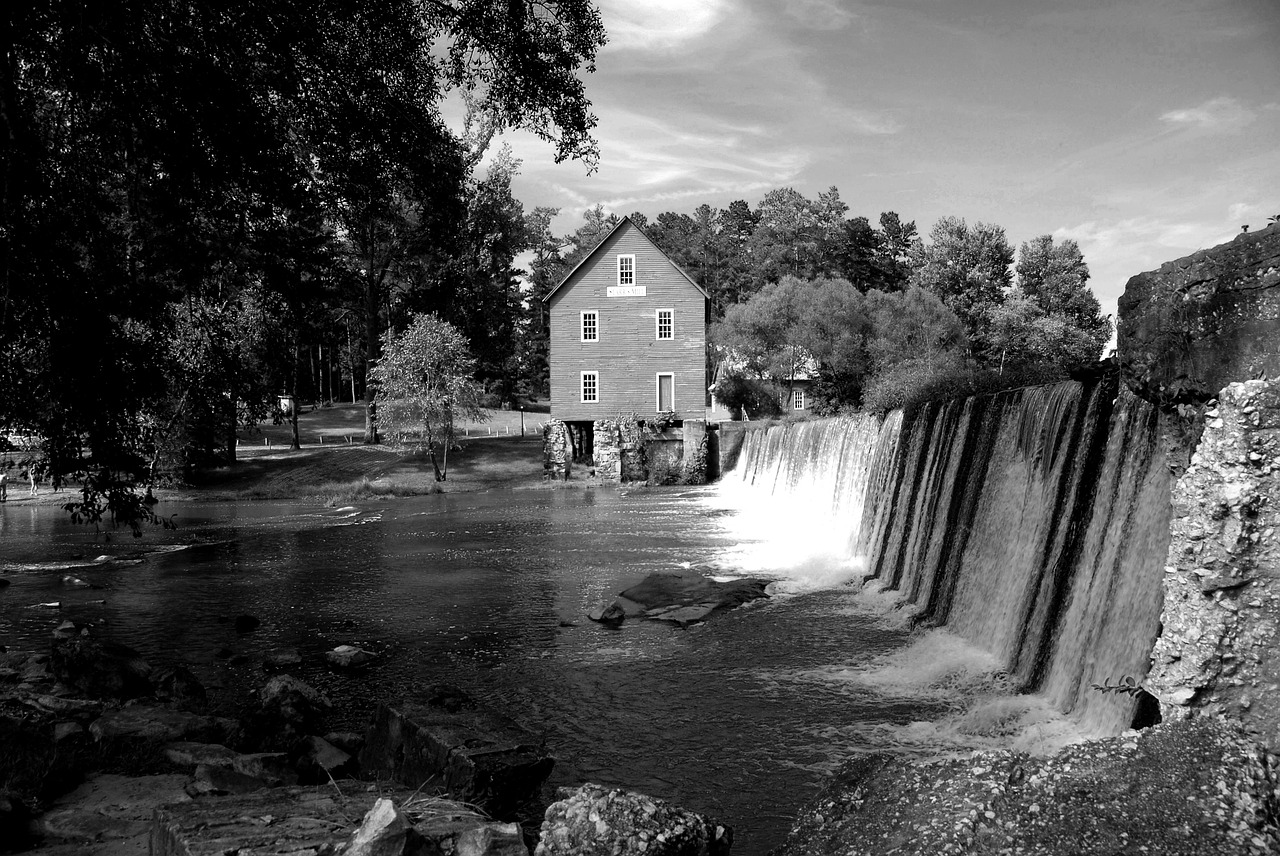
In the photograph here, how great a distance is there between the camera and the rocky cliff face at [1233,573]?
4066mm

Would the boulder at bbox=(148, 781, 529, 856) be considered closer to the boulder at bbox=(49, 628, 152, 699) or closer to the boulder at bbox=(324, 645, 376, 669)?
the boulder at bbox=(49, 628, 152, 699)

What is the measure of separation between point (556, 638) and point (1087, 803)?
859 cm

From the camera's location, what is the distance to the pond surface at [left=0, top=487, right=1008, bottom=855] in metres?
7.24

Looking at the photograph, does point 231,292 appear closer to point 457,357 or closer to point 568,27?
point 568,27

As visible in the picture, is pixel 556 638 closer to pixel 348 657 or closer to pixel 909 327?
pixel 348 657

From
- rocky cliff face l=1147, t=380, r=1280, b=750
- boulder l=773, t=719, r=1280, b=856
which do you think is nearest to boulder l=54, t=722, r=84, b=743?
boulder l=773, t=719, r=1280, b=856

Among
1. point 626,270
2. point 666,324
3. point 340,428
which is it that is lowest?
point 340,428

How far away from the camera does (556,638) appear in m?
11.4

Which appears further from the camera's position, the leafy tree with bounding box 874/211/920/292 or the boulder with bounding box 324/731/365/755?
the leafy tree with bounding box 874/211/920/292

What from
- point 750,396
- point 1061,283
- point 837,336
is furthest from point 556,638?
point 1061,283

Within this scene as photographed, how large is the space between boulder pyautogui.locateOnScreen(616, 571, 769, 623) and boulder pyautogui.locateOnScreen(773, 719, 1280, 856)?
326 inches

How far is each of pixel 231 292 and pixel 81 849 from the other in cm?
957

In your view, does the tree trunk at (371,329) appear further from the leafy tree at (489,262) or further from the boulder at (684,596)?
the boulder at (684,596)

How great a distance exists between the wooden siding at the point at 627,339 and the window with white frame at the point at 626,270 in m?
0.21
